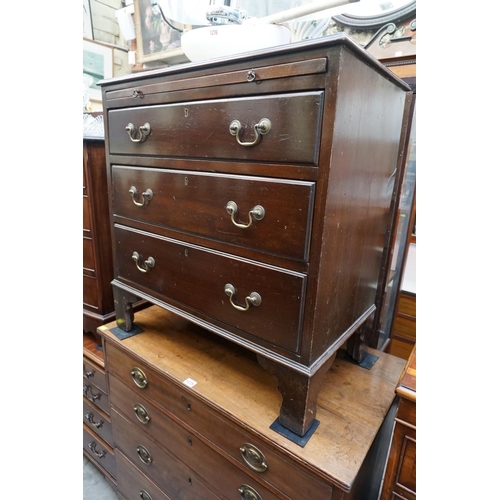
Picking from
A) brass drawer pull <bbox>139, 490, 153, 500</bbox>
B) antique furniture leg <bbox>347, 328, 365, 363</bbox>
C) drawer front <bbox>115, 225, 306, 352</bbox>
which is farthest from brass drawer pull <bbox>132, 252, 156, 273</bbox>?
brass drawer pull <bbox>139, 490, 153, 500</bbox>

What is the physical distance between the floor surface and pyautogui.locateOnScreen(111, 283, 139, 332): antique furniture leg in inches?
35.2

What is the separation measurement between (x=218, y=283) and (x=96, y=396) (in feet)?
3.27

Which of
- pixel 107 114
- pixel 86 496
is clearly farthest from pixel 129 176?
pixel 86 496

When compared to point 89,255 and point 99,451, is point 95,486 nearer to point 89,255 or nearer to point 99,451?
point 99,451

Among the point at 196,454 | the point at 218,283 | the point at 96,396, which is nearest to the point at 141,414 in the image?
the point at 196,454

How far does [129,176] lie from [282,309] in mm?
600

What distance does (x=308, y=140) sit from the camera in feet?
1.91

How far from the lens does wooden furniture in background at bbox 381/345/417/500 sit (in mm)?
646

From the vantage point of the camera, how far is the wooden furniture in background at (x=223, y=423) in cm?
71

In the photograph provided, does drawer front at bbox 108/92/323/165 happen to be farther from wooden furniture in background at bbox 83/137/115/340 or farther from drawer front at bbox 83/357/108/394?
drawer front at bbox 83/357/108/394

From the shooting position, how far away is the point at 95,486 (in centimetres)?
148
